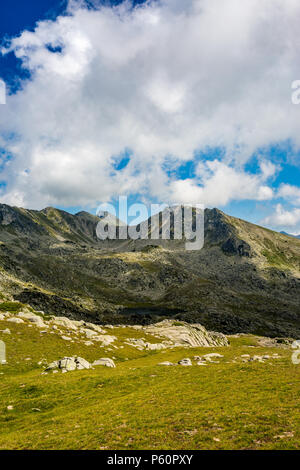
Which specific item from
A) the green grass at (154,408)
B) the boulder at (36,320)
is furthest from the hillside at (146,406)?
the boulder at (36,320)

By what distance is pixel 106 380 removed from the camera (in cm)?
3119

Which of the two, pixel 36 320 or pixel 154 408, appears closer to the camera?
pixel 154 408

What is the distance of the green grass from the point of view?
15.3 metres

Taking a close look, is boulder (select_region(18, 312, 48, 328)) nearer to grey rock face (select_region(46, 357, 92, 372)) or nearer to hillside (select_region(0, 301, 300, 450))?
hillside (select_region(0, 301, 300, 450))

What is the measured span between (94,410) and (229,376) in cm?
1672

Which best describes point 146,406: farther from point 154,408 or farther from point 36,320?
point 36,320

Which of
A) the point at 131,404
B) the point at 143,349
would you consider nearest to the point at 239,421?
the point at 131,404

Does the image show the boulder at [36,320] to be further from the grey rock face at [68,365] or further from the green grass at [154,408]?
the grey rock face at [68,365]

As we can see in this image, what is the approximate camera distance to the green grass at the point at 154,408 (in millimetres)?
15258

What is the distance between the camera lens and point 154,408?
2100 centimetres

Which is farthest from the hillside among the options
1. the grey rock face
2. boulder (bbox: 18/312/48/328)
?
boulder (bbox: 18/312/48/328)

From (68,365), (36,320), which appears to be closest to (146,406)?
(68,365)

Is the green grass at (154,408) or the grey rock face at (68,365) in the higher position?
the green grass at (154,408)
